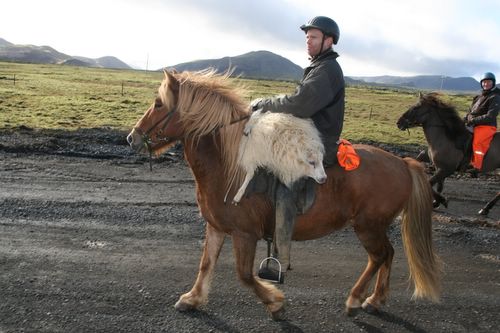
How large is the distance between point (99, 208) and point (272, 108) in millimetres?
4836

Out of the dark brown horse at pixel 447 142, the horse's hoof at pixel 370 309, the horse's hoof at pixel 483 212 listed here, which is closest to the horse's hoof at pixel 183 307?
the horse's hoof at pixel 370 309

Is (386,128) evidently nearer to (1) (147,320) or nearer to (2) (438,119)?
(2) (438,119)

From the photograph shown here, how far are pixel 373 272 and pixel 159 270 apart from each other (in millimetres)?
2714

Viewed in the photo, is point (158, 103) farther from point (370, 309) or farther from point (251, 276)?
point (370, 309)

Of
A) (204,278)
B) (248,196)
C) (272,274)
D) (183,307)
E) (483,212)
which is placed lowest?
(183,307)

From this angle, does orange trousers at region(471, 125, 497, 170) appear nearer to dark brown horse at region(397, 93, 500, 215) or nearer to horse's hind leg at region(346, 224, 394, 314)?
dark brown horse at region(397, 93, 500, 215)

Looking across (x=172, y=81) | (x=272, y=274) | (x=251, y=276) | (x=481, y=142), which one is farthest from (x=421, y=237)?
(x=481, y=142)

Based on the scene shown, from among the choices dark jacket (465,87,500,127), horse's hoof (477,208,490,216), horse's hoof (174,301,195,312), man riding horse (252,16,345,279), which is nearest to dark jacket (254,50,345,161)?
man riding horse (252,16,345,279)

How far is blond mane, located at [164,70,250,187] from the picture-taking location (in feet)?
14.7

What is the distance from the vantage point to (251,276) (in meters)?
4.56

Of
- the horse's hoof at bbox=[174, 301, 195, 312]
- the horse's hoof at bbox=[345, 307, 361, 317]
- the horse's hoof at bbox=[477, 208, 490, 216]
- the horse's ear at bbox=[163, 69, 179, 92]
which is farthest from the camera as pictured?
the horse's hoof at bbox=[477, 208, 490, 216]

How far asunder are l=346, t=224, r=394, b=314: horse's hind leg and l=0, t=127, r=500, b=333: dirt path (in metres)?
0.17

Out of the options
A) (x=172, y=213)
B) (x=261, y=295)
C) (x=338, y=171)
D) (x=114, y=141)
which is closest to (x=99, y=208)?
(x=172, y=213)

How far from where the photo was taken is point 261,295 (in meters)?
4.66
